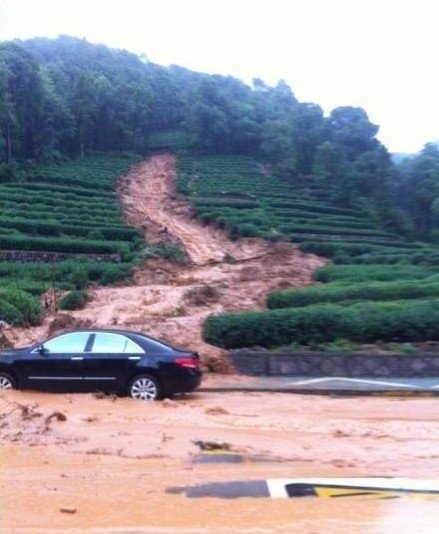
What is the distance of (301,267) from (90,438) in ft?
86.5

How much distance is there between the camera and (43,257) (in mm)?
40562

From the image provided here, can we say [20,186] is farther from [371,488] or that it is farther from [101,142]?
[371,488]

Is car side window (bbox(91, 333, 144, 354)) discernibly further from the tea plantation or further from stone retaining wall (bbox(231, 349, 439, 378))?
the tea plantation

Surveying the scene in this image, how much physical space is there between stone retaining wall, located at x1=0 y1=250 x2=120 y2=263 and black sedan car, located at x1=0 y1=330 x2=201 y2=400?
82.2 feet

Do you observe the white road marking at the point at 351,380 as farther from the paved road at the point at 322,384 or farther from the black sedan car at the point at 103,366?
the black sedan car at the point at 103,366

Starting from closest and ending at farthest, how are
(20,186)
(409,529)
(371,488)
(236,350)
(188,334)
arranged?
(409,529) → (371,488) → (236,350) → (188,334) → (20,186)

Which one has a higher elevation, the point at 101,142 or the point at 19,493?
the point at 101,142

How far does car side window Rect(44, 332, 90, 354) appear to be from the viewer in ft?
49.4

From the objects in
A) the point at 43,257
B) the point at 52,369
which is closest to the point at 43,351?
the point at 52,369

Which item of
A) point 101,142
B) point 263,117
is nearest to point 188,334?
point 101,142

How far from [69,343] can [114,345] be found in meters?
0.74

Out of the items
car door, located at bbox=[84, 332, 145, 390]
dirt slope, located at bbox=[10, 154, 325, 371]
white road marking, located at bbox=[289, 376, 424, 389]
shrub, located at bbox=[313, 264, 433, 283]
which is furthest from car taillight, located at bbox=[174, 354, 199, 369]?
shrub, located at bbox=[313, 264, 433, 283]

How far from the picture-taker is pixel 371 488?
27.6 ft

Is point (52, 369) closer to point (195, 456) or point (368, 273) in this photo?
point (195, 456)
